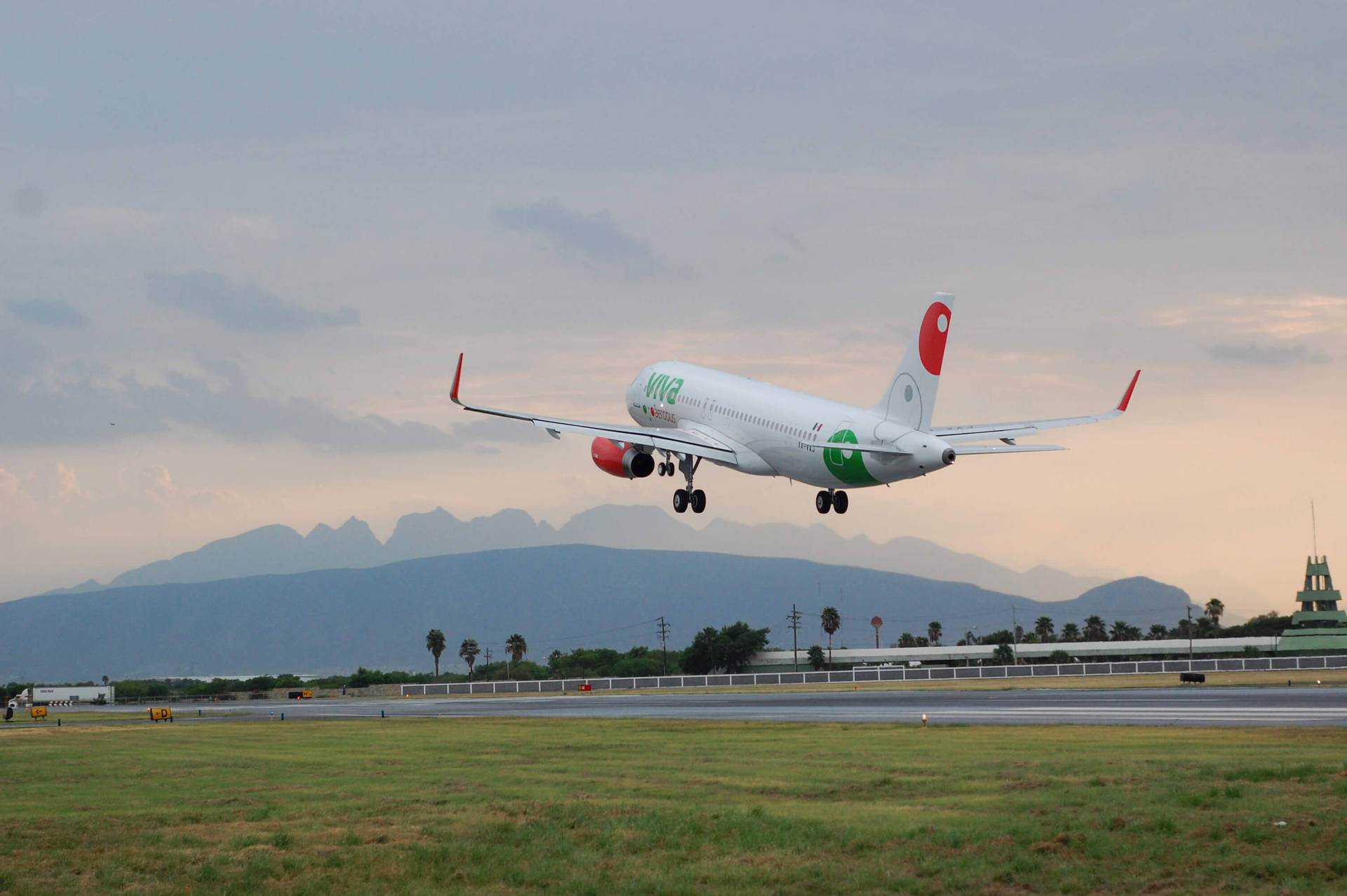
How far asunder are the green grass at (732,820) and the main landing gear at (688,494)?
71.3 ft

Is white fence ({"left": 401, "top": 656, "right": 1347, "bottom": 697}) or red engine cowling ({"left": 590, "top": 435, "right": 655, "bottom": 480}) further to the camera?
white fence ({"left": 401, "top": 656, "right": 1347, "bottom": 697})

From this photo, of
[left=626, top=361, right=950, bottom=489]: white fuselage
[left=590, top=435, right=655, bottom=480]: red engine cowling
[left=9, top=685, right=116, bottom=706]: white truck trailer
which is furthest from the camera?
[left=9, top=685, right=116, bottom=706]: white truck trailer

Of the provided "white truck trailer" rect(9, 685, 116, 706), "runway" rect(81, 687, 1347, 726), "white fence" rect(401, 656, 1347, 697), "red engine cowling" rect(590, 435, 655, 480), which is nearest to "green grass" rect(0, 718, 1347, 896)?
"runway" rect(81, 687, 1347, 726)

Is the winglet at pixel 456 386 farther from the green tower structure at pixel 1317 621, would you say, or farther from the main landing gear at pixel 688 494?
the green tower structure at pixel 1317 621

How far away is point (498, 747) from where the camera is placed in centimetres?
5438

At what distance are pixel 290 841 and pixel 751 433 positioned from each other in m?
39.7

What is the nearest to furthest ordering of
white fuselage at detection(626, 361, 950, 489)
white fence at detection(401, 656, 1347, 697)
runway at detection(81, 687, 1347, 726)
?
1. runway at detection(81, 687, 1347, 726)
2. white fuselage at detection(626, 361, 950, 489)
3. white fence at detection(401, 656, 1347, 697)

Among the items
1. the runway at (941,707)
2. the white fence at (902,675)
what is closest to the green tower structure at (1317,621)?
the white fence at (902,675)

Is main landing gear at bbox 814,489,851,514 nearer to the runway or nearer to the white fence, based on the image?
the runway

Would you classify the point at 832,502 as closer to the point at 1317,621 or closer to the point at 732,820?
the point at 732,820

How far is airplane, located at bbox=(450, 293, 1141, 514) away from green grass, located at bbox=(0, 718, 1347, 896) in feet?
48.8

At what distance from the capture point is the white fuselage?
6012 cm

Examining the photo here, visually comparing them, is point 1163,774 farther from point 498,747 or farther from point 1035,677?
point 1035,677

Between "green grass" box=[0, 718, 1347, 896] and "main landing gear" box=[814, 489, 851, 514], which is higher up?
"main landing gear" box=[814, 489, 851, 514]
